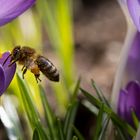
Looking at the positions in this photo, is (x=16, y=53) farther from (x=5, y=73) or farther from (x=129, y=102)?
(x=129, y=102)

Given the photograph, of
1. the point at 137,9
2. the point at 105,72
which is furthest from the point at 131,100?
the point at 105,72

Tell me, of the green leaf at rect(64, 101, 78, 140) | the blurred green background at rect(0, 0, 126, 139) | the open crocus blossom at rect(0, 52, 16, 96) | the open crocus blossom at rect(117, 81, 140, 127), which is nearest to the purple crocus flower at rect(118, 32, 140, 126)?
the open crocus blossom at rect(117, 81, 140, 127)

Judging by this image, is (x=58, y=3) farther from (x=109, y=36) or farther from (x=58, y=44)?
(x=109, y=36)

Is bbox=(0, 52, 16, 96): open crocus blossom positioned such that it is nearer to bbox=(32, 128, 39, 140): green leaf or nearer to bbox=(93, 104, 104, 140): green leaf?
bbox=(32, 128, 39, 140): green leaf

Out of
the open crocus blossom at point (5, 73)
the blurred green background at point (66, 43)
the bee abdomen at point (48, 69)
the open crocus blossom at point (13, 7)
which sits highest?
the open crocus blossom at point (13, 7)

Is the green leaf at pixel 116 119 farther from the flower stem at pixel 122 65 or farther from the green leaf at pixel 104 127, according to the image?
the flower stem at pixel 122 65

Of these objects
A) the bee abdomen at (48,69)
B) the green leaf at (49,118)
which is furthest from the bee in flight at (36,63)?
the green leaf at (49,118)
